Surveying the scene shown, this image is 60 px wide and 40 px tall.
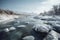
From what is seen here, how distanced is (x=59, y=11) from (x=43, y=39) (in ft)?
154

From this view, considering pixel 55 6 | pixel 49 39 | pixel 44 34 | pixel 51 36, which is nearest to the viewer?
pixel 49 39

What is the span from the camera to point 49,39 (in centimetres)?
1093

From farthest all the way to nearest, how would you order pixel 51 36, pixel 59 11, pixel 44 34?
1. pixel 59 11
2. pixel 44 34
3. pixel 51 36

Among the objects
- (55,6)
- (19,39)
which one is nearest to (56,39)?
(19,39)

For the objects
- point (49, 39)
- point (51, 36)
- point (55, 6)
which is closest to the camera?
point (49, 39)

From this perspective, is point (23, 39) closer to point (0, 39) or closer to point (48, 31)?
point (0, 39)

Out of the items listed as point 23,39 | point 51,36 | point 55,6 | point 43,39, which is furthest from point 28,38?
point 55,6

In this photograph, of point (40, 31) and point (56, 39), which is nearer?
point (56, 39)

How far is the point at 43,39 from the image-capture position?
1123cm

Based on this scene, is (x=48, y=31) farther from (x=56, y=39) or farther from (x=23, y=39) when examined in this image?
(x=23, y=39)

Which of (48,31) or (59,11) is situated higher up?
(48,31)

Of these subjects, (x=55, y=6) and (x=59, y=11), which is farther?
(x=55, y=6)

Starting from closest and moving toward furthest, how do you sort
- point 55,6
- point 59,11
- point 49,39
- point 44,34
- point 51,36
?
point 49,39 → point 51,36 → point 44,34 → point 59,11 → point 55,6

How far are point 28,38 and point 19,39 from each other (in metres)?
1.06
